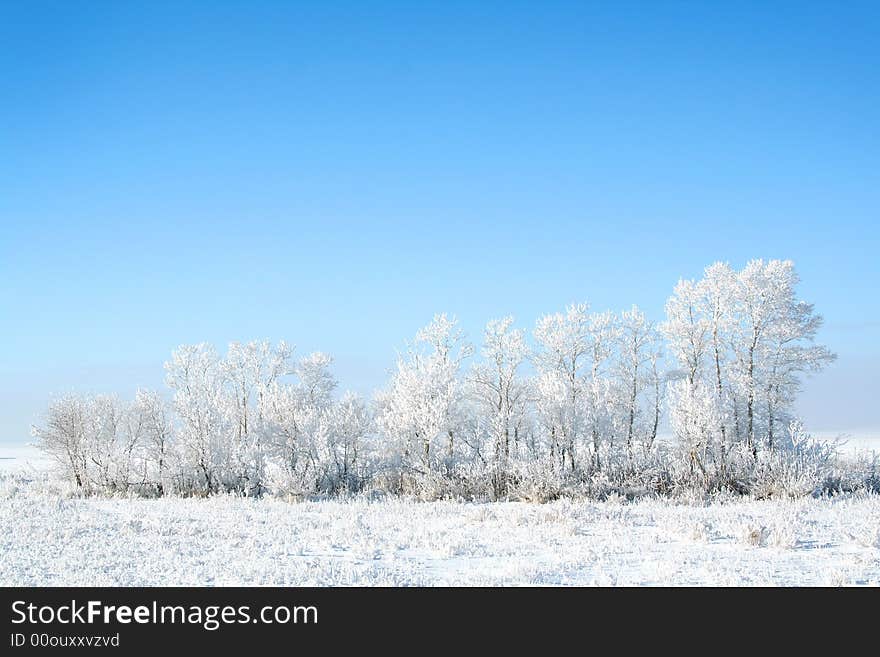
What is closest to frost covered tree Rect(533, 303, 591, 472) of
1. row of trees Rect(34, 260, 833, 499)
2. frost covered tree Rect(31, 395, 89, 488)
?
row of trees Rect(34, 260, 833, 499)

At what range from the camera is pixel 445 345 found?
32.2 metres

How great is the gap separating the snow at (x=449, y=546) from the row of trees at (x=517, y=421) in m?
7.28

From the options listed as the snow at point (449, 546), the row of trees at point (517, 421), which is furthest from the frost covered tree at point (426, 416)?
the snow at point (449, 546)

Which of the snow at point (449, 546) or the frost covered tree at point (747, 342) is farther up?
the frost covered tree at point (747, 342)

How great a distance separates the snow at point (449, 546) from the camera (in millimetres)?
8750

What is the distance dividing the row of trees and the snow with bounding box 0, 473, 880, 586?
7.28 metres

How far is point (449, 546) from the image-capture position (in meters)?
10.9

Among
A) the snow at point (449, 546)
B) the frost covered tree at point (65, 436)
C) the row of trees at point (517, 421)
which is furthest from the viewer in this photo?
the frost covered tree at point (65, 436)

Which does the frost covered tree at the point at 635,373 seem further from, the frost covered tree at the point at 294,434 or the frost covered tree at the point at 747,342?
the frost covered tree at the point at 294,434

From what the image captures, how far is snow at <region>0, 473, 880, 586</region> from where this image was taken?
28.7 ft

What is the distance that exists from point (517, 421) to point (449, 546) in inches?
788
